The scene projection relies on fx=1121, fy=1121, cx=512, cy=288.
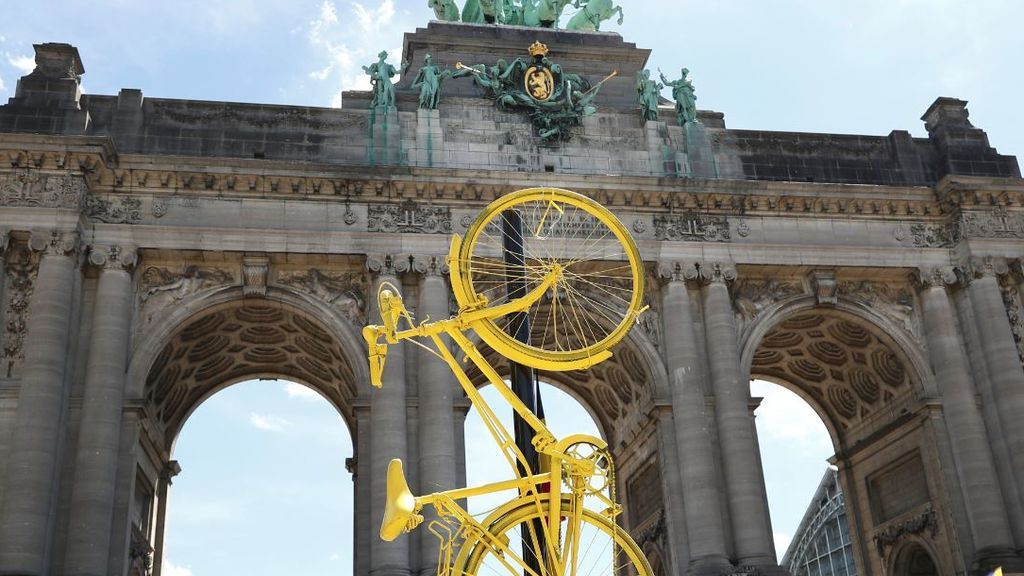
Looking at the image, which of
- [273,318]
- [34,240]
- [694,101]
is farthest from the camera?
[694,101]

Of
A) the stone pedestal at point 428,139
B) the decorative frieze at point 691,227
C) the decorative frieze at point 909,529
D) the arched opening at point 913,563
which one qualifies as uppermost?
the stone pedestal at point 428,139

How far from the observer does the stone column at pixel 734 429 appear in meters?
28.5

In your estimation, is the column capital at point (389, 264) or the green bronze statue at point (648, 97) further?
the green bronze statue at point (648, 97)

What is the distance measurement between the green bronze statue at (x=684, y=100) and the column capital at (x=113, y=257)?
1620cm

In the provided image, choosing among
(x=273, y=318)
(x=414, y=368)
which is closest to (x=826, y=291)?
(x=414, y=368)

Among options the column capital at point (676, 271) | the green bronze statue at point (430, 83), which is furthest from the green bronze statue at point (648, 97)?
the green bronze statue at point (430, 83)

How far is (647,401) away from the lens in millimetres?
32438

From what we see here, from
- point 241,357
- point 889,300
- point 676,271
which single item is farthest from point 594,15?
point 241,357

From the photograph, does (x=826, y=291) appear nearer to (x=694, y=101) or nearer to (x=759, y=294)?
(x=759, y=294)

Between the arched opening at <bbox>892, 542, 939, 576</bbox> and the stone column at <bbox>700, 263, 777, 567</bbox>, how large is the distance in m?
7.62

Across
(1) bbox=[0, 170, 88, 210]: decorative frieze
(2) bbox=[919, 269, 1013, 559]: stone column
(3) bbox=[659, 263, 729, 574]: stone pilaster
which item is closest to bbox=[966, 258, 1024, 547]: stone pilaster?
(2) bbox=[919, 269, 1013, 559]: stone column

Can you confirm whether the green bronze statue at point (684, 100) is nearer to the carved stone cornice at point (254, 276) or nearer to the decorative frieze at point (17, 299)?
the carved stone cornice at point (254, 276)

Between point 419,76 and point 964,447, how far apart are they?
1857 cm

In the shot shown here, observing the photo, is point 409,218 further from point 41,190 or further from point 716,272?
point 41,190
